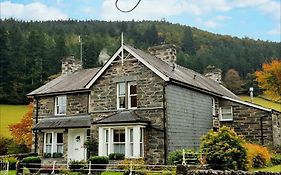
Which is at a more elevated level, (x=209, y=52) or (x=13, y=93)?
(x=209, y=52)

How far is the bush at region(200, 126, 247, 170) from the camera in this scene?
1772 cm

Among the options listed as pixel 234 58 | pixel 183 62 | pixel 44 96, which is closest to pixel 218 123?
→ pixel 44 96

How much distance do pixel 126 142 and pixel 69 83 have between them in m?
9.66

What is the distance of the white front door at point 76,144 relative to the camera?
2708cm

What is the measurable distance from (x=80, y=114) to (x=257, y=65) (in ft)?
208

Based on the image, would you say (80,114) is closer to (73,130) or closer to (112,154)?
(73,130)

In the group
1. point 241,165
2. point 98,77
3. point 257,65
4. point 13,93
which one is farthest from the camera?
point 257,65

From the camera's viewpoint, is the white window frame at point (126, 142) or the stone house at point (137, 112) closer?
the white window frame at point (126, 142)

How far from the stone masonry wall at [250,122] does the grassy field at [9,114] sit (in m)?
32.3

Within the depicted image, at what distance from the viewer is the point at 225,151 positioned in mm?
17781

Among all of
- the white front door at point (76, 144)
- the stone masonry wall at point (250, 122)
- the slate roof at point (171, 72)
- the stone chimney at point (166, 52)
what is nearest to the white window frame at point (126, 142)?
the white front door at point (76, 144)

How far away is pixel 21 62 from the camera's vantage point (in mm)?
69625

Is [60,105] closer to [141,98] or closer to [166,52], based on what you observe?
[141,98]

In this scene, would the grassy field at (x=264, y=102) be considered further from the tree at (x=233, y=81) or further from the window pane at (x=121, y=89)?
the window pane at (x=121, y=89)
